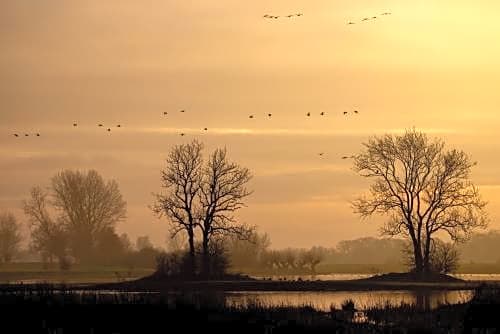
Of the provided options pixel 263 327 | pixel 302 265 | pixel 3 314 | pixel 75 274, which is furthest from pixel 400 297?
pixel 302 265

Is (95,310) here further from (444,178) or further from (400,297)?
(444,178)

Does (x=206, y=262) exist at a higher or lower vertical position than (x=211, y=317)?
higher

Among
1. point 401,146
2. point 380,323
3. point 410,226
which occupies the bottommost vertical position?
point 380,323

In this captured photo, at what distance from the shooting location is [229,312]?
140ft

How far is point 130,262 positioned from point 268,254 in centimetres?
2074

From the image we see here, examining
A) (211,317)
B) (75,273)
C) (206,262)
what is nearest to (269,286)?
(206,262)

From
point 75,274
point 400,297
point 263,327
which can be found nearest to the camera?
point 263,327

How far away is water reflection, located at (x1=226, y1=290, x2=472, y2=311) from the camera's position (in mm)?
54375

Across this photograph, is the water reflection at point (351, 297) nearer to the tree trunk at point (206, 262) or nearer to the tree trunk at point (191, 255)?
the tree trunk at point (206, 262)

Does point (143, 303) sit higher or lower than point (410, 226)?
lower

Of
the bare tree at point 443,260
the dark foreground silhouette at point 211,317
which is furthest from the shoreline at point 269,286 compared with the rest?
the dark foreground silhouette at point 211,317

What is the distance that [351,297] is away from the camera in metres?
64.2

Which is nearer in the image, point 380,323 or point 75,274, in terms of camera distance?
point 380,323

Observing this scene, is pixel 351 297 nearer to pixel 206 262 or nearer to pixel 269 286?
pixel 269 286
